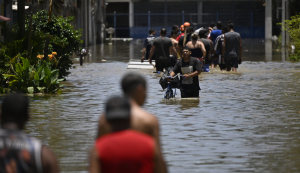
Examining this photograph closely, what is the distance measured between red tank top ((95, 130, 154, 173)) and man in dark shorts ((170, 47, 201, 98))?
29.6ft

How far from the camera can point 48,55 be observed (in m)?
15.9

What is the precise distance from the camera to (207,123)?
1027 centimetres

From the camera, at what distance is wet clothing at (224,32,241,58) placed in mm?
19438

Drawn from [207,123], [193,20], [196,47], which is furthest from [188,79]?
[193,20]

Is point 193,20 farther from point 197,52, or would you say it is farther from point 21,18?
point 21,18

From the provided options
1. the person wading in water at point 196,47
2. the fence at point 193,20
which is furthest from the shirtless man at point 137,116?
the fence at point 193,20

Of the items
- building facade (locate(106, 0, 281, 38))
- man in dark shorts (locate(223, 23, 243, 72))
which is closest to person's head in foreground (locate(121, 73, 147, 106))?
man in dark shorts (locate(223, 23, 243, 72))

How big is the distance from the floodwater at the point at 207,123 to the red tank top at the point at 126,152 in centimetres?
346

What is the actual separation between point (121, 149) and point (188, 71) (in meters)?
9.22

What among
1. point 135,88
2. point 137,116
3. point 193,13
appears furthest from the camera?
point 193,13

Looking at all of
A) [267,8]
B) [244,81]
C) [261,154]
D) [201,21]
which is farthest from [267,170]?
[201,21]

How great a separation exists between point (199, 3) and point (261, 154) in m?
52.5

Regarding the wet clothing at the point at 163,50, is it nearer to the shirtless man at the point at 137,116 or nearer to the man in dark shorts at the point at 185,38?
the man in dark shorts at the point at 185,38

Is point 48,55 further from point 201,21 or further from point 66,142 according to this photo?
point 201,21
